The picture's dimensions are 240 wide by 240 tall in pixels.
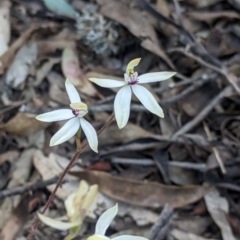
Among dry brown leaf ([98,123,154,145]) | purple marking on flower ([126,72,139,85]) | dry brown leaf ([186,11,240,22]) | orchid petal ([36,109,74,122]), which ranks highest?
purple marking on flower ([126,72,139,85])

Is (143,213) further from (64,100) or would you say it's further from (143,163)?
(64,100)

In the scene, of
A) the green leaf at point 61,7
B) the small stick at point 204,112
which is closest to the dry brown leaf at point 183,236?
the small stick at point 204,112

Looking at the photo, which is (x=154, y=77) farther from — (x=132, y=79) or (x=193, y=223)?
(x=193, y=223)

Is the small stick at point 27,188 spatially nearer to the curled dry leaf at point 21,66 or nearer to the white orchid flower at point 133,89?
the curled dry leaf at point 21,66

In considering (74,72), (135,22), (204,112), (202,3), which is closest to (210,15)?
(202,3)

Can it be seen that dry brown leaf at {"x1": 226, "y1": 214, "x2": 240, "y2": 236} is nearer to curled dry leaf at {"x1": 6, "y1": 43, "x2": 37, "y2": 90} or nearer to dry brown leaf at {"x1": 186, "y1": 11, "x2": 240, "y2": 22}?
dry brown leaf at {"x1": 186, "y1": 11, "x2": 240, "y2": 22}

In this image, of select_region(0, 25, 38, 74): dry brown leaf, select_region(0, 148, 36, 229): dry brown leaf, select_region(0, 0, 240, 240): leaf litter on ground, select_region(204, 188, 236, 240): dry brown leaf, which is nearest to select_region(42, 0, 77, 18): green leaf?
select_region(0, 0, 240, 240): leaf litter on ground
